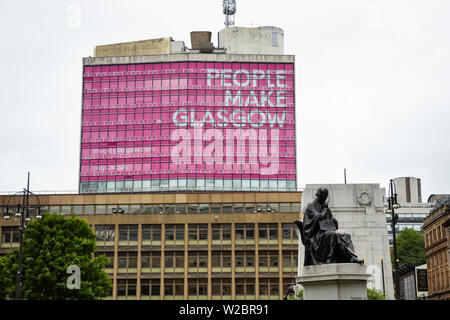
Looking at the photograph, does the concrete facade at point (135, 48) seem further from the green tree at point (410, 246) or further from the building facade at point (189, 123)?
the green tree at point (410, 246)

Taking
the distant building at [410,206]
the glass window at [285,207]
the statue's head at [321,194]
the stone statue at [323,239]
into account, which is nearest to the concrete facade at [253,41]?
the glass window at [285,207]

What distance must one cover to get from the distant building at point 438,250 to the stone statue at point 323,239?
6532 cm

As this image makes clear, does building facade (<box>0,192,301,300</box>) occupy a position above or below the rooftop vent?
below

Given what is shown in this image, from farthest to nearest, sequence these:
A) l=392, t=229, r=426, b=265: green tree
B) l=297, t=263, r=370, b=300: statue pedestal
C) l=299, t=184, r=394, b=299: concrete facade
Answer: l=392, t=229, r=426, b=265: green tree < l=299, t=184, r=394, b=299: concrete facade < l=297, t=263, r=370, b=300: statue pedestal

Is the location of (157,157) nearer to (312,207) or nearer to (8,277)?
(8,277)

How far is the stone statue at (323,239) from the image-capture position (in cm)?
2348

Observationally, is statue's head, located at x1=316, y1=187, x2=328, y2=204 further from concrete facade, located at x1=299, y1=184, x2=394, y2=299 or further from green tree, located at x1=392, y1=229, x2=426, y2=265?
green tree, located at x1=392, y1=229, x2=426, y2=265

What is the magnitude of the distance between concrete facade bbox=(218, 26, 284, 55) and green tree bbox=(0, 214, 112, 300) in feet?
273

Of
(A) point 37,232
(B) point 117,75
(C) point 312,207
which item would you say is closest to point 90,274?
(A) point 37,232

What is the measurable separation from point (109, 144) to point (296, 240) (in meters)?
46.6

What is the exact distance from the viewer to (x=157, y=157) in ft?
395

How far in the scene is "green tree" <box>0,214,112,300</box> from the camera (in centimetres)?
5038

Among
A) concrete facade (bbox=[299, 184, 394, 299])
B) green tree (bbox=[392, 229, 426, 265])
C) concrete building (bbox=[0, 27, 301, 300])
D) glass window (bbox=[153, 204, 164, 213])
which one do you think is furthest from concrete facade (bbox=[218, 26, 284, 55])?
concrete facade (bbox=[299, 184, 394, 299])

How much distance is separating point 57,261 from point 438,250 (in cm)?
5989
